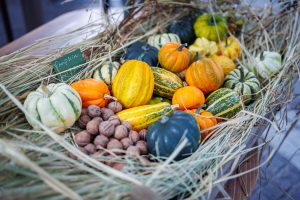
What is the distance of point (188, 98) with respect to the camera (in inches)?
54.9

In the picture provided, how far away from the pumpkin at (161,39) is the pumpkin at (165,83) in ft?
1.14

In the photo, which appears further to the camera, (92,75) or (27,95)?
(92,75)

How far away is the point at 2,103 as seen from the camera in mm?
1229

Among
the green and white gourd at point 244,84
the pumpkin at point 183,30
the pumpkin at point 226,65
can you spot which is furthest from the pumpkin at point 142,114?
the pumpkin at point 183,30

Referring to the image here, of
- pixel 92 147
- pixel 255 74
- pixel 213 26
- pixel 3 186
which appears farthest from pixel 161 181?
pixel 213 26

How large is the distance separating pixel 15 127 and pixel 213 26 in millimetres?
1356

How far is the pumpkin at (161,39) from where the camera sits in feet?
6.03

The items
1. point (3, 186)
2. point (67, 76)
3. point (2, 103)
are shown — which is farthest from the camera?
point (67, 76)

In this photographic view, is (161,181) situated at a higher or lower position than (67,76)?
lower

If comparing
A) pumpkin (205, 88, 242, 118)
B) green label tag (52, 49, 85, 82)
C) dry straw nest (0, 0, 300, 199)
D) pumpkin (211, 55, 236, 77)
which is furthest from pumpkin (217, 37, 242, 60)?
green label tag (52, 49, 85, 82)

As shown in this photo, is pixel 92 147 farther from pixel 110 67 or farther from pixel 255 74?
pixel 255 74

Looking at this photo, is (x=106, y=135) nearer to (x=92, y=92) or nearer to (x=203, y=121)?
(x=92, y=92)

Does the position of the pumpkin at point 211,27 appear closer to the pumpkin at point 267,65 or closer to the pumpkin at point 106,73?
the pumpkin at point 267,65

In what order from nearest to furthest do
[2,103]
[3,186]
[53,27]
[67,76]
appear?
[3,186], [2,103], [67,76], [53,27]
